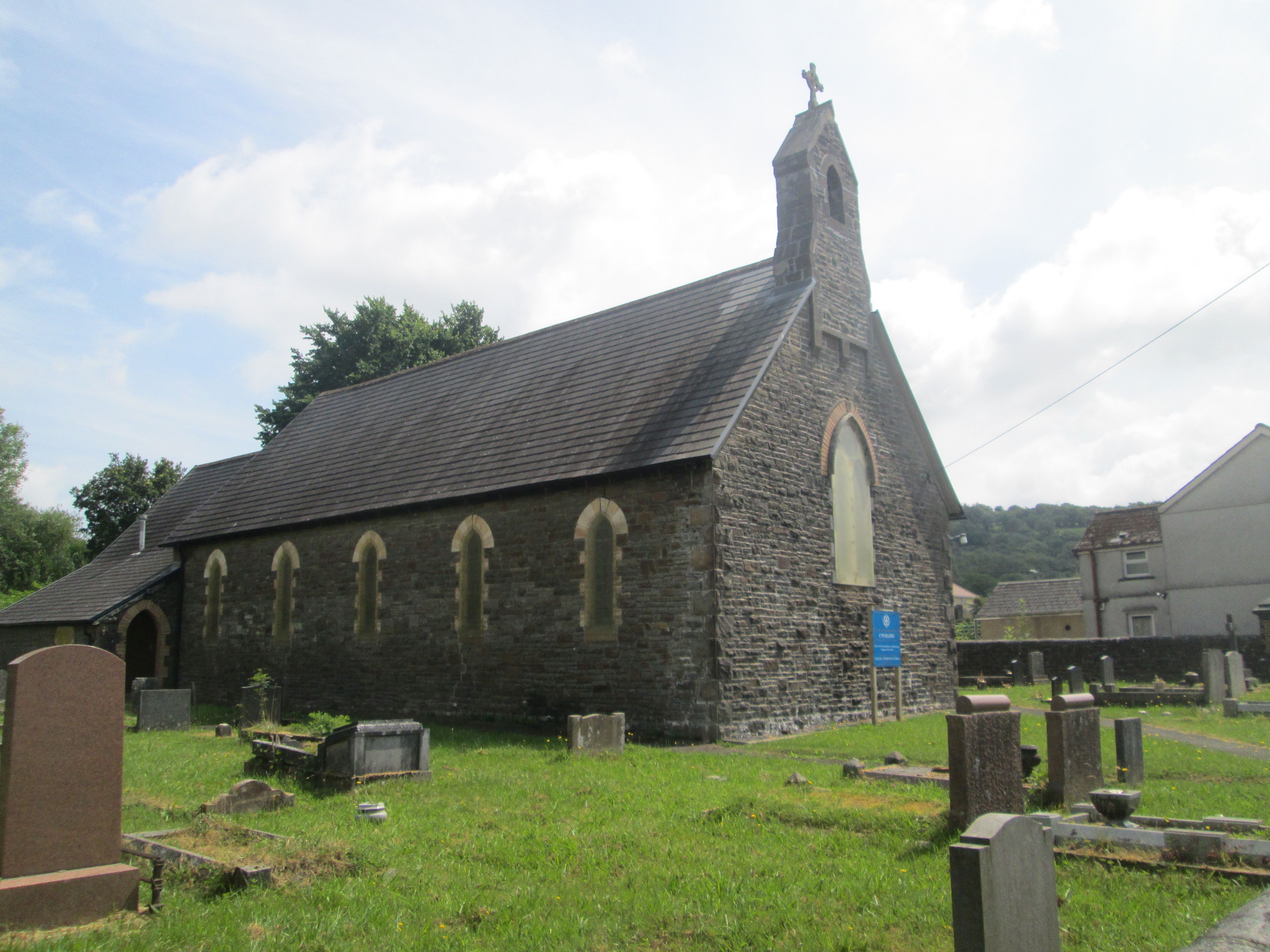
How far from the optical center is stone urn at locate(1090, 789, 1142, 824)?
7203mm

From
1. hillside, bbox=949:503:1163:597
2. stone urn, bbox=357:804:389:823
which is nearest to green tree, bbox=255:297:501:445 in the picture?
stone urn, bbox=357:804:389:823

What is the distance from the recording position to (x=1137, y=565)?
39.8m

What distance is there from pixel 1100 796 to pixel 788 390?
10733 millimetres

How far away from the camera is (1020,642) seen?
32.7 metres

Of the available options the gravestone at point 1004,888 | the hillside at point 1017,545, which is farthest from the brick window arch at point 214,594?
the hillside at point 1017,545

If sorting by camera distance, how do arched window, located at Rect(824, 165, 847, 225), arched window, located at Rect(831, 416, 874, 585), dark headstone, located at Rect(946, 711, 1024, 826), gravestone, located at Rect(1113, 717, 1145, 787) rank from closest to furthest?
dark headstone, located at Rect(946, 711, 1024, 826) → gravestone, located at Rect(1113, 717, 1145, 787) → arched window, located at Rect(831, 416, 874, 585) → arched window, located at Rect(824, 165, 847, 225)

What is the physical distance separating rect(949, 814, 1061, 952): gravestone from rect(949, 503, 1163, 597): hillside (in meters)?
85.7

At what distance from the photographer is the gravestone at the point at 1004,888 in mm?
4180

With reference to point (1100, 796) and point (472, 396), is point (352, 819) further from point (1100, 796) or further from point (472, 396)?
point (472, 396)

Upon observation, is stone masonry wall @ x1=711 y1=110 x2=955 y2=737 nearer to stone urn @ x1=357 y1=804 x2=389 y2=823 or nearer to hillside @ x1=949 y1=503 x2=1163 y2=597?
stone urn @ x1=357 y1=804 x2=389 y2=823

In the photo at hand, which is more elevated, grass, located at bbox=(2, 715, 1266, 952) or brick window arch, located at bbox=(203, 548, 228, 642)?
brick window arch, located at bbox=(203, 548, 228, 642)

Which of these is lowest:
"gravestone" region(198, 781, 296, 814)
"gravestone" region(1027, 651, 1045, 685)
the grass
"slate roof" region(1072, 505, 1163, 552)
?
"gravestone" region(1027, 651, 1045, 685)

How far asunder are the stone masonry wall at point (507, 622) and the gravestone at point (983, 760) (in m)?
7.02

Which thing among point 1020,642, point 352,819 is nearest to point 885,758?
point 352,819
